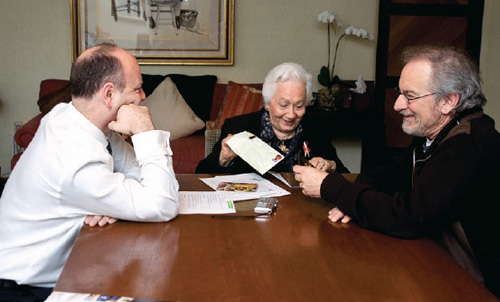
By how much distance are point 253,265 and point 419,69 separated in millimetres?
877

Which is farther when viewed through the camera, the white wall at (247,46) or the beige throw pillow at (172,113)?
the white wall at (247,46)

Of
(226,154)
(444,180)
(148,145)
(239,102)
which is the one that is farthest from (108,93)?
(239,102)

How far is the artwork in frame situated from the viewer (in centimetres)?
465

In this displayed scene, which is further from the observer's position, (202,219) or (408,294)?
(202,219)

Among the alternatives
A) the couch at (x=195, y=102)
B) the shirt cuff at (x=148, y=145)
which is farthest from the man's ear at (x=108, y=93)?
the couch at (x=195, y=102)

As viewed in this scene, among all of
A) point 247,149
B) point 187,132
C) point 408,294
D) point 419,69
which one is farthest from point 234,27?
point 408,294

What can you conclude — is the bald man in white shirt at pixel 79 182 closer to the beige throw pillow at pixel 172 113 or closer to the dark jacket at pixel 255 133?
the dark jacket at pixel 255 133

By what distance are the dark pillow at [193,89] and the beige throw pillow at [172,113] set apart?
0.28ft

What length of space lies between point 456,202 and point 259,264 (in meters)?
0.58

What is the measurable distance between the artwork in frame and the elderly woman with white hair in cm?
220

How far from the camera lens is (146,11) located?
15.3 feet

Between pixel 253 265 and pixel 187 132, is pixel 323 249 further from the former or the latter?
pixel 187 132

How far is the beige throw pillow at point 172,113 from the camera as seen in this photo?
427 cm

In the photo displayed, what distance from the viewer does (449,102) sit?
5.58 feet
